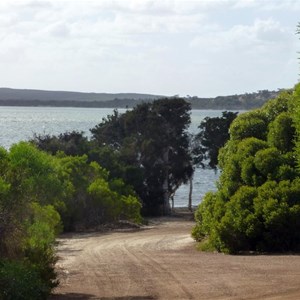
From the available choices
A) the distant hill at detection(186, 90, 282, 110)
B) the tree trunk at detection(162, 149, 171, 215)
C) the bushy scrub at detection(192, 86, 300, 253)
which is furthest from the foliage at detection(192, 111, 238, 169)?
the distant hill at detection(186, 90, 282, 110)

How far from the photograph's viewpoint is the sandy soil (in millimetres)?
17938

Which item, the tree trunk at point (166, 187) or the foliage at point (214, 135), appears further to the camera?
the foliage at point (214, 135)

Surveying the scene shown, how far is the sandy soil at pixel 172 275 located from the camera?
17938 mm

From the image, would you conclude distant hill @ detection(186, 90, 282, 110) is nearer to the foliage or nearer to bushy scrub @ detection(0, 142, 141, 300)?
the foliage

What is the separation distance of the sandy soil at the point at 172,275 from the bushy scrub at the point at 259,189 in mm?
1251

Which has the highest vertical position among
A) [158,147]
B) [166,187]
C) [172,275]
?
[158,147]

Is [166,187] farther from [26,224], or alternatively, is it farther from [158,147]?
[26,224]

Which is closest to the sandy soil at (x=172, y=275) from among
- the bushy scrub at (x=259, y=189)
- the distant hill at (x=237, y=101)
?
the bushy scrub at (x=259, y=189)

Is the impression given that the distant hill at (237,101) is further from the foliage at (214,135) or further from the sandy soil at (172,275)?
the sandy soil at (172,275)

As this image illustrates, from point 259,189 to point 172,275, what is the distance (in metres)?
7.90

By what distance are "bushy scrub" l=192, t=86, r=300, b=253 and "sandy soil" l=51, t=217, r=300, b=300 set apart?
49.2 inches

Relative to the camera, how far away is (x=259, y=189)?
27812 millimetres

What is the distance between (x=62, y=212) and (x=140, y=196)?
59.9ft

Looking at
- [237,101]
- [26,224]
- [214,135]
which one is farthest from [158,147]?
[237,101]
